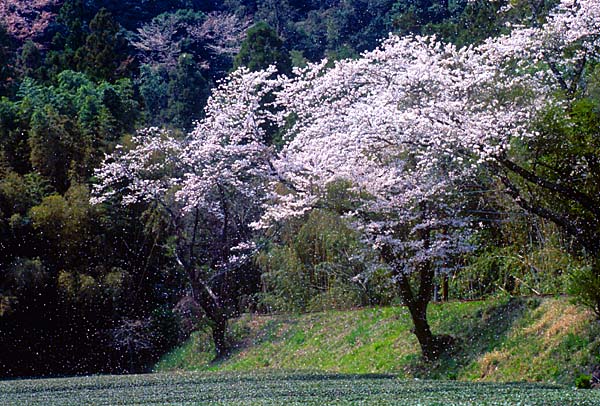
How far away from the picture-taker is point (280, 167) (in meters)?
13.1

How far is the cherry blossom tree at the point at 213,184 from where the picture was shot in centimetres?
1483

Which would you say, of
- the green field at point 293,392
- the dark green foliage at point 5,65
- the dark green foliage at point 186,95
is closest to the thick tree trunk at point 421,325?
the green field at point 293,392

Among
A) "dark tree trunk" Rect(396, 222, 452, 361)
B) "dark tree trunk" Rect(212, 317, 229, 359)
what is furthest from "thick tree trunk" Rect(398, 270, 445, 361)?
"dark tree trunk" Rect(212, 317, 229, 359)

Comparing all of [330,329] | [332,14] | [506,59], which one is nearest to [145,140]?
[330,329]

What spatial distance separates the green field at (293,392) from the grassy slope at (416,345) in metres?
1.03

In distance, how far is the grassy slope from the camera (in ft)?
32.9

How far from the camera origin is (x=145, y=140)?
60.8 ft

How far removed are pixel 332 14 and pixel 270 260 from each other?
1498 cm

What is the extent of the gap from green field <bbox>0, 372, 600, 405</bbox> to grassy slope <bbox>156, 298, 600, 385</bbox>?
103 cm

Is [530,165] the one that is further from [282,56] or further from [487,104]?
[282,56]

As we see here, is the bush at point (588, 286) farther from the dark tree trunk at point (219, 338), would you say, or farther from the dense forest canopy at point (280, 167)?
the dark tree trunk at point (219, 338)

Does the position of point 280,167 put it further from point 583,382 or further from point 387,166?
point 583,382

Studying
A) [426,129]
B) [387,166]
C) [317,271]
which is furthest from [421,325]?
[317,271]

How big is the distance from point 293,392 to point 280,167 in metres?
5.25
